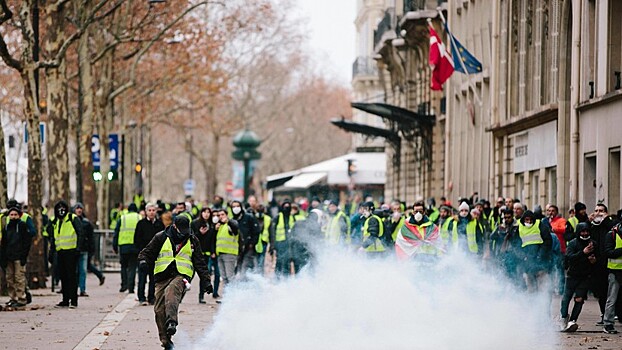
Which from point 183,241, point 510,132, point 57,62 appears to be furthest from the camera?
point 510,132

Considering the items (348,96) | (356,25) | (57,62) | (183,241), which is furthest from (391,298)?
(348,96)

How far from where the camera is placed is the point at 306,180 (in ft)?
199

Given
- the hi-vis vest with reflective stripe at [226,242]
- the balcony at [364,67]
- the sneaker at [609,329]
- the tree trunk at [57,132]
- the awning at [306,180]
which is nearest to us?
the sneaker at [609,329]

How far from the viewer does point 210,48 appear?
53438mm

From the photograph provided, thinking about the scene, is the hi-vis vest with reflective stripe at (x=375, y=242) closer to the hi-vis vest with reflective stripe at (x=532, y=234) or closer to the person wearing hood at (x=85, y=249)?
the hi-vis vest with reflective stripe at (x=532, y=234)

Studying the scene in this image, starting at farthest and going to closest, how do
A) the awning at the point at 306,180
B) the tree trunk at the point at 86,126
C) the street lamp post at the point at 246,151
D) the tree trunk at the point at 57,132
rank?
1. the street lamp post at the point at 246,151
2. the awning at the point at 306,180
3. the tree trunk at the point at 86,126
4. the tree trunk at the point at 57,132

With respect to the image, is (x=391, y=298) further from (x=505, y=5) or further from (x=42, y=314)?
(x=505, y=5)

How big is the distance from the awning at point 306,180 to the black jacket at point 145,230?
34324 millimetres

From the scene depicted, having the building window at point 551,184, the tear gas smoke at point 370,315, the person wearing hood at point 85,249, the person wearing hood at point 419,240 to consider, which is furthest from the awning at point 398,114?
the tear gas smoke at point 370,315

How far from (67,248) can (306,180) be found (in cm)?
3679

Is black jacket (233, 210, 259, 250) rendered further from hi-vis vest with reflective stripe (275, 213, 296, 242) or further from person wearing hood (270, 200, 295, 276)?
hi-vis vest with reflective stripe (275, 213, 296, 242)

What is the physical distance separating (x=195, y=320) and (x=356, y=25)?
7040cm

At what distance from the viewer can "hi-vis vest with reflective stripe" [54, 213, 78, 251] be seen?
2417 cm

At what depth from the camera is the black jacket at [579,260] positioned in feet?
63.1
